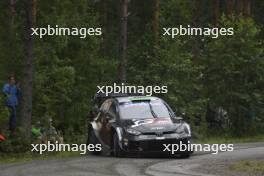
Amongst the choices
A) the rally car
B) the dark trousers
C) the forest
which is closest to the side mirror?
the rally car

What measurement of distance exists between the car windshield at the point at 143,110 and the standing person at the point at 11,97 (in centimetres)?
436

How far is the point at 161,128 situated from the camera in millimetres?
17625

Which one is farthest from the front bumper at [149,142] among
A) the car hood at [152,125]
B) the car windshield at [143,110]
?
the car windshield at [143,110]

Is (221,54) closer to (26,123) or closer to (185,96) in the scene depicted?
(185,96)

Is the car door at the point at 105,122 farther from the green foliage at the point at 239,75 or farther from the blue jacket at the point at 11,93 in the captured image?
the green foliage at the point at 239,75

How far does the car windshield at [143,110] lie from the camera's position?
61.3 feet

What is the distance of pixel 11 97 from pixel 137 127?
5963 mm

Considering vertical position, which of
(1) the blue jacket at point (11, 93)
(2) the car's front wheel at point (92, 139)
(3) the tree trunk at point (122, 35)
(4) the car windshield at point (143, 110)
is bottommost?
(2) the car's front wheel at point (92, 139)

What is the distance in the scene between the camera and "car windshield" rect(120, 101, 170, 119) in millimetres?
18688

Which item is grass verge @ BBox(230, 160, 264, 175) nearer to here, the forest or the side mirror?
the side mirror

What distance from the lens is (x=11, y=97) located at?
72.5 ft

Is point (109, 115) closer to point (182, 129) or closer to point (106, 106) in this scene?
point (106, 106)

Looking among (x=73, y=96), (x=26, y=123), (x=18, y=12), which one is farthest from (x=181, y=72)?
(x=26, y=123)

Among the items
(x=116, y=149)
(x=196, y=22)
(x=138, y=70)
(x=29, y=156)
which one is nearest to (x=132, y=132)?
(x=116, y=149)
